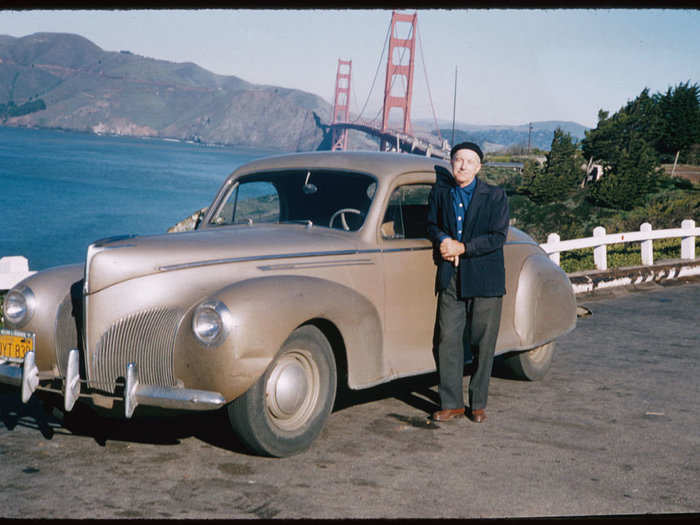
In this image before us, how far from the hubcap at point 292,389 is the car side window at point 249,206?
143cm

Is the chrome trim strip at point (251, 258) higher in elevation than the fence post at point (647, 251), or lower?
higher

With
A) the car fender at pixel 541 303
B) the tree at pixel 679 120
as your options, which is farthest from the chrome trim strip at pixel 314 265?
the tree at pixel 679 120

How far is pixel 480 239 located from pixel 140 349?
2239 mm

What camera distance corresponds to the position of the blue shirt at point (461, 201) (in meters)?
5.17

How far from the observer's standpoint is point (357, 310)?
4.69 meters

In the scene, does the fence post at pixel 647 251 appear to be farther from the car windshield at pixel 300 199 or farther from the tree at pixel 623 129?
the tree at pixel 623 129

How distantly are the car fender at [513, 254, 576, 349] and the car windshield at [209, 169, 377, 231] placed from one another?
160 cm

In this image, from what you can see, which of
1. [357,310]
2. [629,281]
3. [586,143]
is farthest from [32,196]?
[357,310]

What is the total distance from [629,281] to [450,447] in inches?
359

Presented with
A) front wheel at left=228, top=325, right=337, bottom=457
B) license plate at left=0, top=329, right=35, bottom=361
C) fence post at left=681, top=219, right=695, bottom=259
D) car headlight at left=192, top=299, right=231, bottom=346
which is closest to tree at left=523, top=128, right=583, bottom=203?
fence post at left=681, top=219, right=695, bottom=259

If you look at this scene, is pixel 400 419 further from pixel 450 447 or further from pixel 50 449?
pixel 50 449

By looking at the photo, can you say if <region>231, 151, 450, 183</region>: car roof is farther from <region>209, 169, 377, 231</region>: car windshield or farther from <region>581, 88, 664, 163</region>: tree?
<region>581, 88, 664, 163</region>: tree

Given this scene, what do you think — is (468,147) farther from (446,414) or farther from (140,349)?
(140,349)

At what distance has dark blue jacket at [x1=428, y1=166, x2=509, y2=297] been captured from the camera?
505 cm
